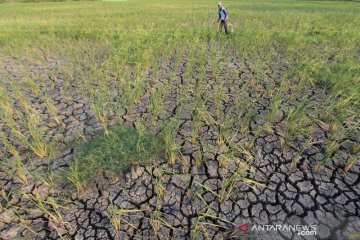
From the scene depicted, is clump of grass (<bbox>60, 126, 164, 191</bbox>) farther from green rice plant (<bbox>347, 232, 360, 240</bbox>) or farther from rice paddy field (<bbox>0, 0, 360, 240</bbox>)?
green rice plant (<bbox>347, 232, 360, 240</bbox>)

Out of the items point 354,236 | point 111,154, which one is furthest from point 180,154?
point 354,236

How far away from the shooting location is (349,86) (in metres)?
3.88

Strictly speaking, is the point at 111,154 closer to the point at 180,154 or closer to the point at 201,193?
the point at 180,154

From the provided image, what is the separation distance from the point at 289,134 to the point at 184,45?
15.5 feet

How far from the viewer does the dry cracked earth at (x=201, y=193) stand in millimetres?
1990

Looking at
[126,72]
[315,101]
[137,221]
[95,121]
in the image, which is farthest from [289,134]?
[126,72]

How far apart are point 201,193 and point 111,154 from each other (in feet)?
3.98

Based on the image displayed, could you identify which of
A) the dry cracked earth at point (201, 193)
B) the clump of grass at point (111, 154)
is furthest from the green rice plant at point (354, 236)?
the clump of grass at point (111, 154)

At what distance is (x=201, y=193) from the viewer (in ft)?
7.57

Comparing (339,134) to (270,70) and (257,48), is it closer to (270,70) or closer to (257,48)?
(270,70)

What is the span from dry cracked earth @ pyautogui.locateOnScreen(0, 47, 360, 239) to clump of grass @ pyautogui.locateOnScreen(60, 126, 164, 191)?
0.11 metres

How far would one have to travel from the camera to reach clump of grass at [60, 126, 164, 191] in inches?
97.4

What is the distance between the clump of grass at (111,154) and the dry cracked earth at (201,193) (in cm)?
11

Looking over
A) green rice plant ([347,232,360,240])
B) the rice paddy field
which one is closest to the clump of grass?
the rice paddy field
